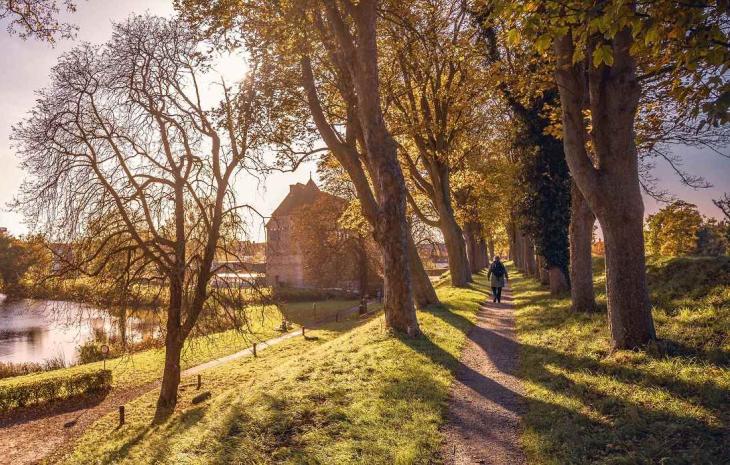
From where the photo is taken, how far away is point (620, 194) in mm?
7898

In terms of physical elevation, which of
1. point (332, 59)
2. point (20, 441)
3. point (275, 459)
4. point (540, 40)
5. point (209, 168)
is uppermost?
point (332, 59)

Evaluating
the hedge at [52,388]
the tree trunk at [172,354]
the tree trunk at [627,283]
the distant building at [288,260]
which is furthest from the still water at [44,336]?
the distant building at [288,260]

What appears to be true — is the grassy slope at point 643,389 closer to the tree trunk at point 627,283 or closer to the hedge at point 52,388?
the tree trunk at point 627,283

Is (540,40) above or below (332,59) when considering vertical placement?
below

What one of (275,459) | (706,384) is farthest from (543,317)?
(275,459)

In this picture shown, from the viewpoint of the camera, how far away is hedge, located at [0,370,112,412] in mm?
15734

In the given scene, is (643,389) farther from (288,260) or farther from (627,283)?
(288,260)

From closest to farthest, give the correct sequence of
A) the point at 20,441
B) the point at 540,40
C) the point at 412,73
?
the point at 540,40, the point at 20,441, the point at 412,73

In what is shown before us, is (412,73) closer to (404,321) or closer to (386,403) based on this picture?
(404,321)

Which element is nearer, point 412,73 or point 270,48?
point 270,48

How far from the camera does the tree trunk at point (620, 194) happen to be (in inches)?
304

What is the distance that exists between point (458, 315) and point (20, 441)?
46.5 ft

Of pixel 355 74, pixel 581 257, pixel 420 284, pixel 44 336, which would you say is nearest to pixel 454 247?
pixel 420 284

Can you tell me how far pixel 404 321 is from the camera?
39.1ft
